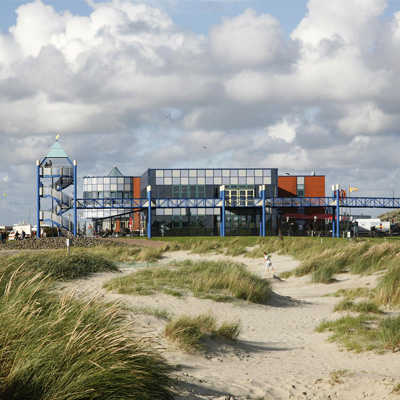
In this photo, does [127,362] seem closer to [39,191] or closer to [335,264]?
[335,264]

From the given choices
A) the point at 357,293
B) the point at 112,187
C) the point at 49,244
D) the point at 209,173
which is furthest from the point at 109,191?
the point at 357,293

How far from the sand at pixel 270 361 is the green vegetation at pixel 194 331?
0.14m

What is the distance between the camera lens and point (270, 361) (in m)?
8.80

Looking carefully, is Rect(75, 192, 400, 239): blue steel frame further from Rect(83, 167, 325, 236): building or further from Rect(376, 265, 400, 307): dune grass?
Rect(376, 265, 400, 307): dune grass

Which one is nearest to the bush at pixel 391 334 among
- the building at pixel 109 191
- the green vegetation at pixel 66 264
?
the green vegetation at pixel 66 264

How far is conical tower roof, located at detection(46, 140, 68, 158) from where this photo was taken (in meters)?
55.3

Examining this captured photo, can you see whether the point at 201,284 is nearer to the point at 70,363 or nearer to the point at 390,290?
the point at 390,290

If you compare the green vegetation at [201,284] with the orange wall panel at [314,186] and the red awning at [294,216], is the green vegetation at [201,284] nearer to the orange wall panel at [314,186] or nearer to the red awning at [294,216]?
the red awning at [294,216]

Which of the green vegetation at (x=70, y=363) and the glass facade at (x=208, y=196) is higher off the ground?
the glass facade at (x=208, y=196)

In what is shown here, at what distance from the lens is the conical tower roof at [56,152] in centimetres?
5531

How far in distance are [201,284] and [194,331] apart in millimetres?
5628

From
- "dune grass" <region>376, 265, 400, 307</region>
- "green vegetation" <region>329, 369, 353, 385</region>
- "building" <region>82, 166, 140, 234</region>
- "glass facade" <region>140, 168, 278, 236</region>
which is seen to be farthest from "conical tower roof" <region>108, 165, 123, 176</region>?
"green vegetation" <region>329, 369, 353, 385</region>

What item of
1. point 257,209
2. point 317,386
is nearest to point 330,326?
point 317,386

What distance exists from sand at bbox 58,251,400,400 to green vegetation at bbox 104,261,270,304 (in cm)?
38
